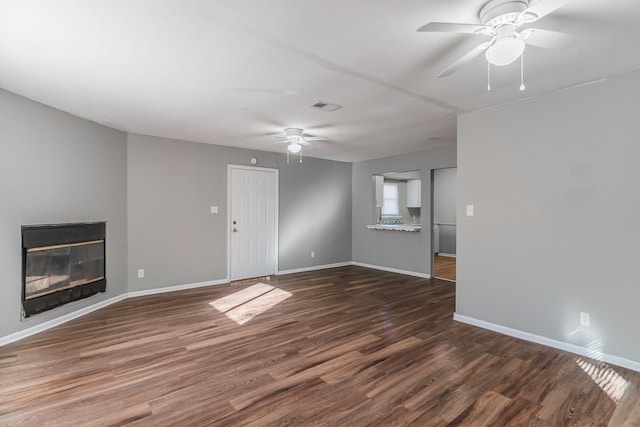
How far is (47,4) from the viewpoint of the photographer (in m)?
1.76

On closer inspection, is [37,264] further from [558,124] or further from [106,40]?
[558,124]

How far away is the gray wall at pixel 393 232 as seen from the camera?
5918 mm

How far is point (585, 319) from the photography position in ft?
9.24

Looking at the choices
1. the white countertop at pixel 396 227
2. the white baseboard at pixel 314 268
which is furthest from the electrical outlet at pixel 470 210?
the white baseboard at pixel 314 268

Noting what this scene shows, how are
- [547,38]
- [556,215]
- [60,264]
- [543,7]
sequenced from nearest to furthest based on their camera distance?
[543,7] → [547,38] → [556,215] → [60,264]

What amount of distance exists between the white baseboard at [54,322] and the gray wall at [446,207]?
7662 mm

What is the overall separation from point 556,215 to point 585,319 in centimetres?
98

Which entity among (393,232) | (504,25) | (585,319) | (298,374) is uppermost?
(504,25)

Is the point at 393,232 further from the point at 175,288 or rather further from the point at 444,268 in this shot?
the point at 175,288

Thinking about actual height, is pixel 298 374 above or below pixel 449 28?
below

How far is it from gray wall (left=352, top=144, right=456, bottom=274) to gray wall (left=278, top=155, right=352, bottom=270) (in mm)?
283

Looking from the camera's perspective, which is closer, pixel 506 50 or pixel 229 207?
pixel 506 50

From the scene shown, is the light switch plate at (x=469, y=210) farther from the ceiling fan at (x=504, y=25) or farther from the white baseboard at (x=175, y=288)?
the white baseboard at (x=175, y=288)

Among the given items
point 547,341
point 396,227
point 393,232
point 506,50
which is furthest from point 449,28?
point 393,232
